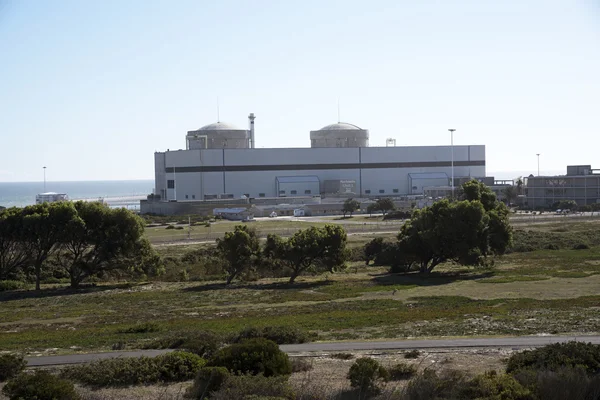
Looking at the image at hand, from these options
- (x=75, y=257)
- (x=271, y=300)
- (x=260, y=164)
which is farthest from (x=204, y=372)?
(x=260, y=164)

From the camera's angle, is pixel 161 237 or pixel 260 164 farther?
pixel 260 164

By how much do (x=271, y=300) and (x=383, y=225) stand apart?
44.9 meters

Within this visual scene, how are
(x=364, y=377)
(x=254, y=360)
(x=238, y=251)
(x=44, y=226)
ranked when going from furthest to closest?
(x=238, y=251) < (x=44, y=226) < (x=254, y=360) < (x=364, y=377)

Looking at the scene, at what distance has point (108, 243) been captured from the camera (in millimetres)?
43000

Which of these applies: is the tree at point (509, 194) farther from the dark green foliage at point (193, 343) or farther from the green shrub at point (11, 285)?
the dark green foliage at point (193, 343)

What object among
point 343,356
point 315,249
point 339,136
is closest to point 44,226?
point 315,249

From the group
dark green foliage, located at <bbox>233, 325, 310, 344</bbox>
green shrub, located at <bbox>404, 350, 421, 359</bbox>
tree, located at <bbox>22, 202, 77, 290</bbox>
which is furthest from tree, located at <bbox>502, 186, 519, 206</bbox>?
green shrub, located at <bbox>404, 350, 421, 359</bbox>

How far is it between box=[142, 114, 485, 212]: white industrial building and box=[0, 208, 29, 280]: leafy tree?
62557mm

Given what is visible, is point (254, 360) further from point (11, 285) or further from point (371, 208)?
point (371, 208)

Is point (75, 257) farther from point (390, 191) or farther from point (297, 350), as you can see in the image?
point (390, 191)

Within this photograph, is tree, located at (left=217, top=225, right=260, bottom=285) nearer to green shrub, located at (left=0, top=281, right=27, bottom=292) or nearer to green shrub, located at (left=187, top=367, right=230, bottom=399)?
green shrub, located at (left=0, top=281, right=27, bottom=292)

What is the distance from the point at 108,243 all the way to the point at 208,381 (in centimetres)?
2925

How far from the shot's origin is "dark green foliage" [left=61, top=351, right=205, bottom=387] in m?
16.8

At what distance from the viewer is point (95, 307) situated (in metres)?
34.1
